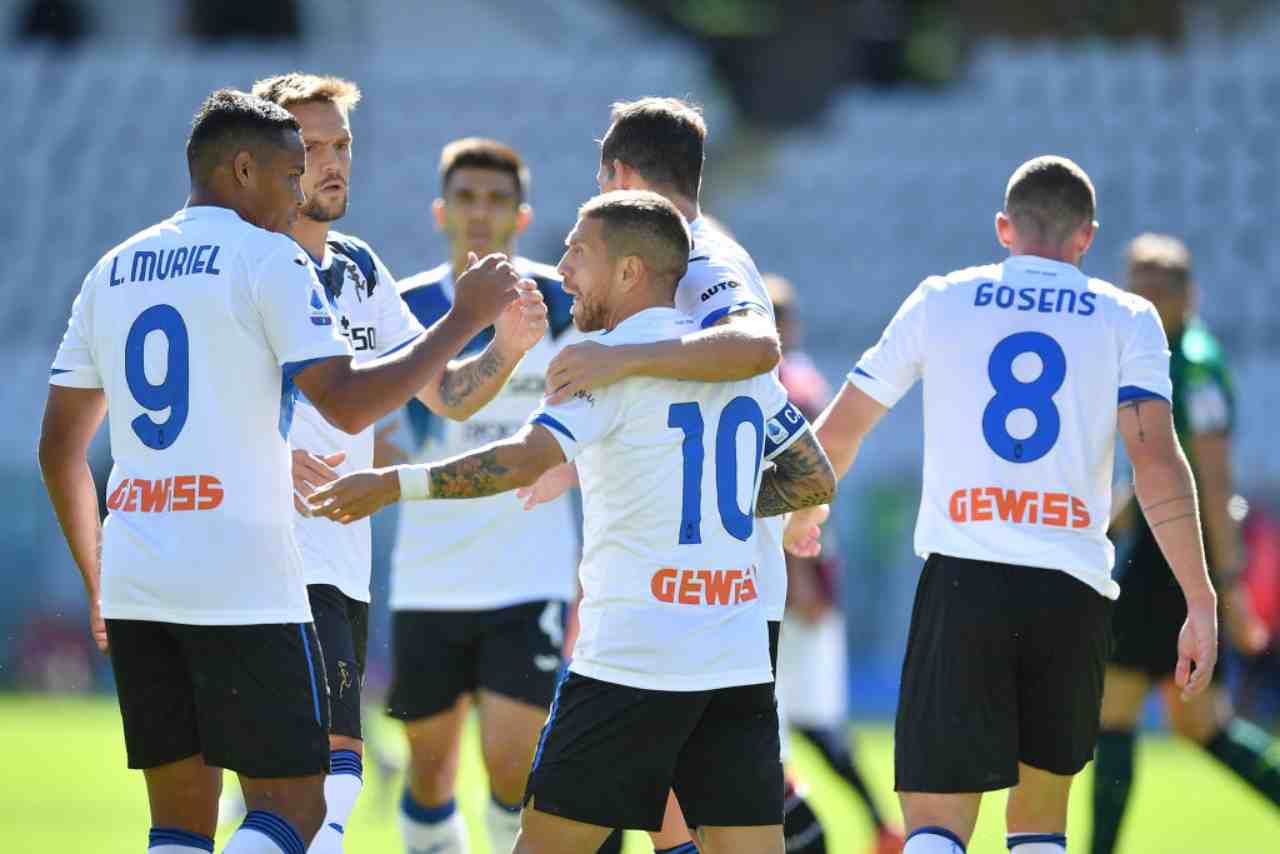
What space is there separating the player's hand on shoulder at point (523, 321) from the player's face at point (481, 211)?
1933 millimetres

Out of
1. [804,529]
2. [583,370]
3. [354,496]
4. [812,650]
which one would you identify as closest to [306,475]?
[354,496]

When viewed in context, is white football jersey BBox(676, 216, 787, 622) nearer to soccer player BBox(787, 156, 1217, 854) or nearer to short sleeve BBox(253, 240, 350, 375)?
soccer player BBox(787, 156, 1217, 854)

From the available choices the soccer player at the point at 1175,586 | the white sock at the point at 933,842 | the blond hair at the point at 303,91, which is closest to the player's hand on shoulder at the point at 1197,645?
the white sock at the point at 933,842

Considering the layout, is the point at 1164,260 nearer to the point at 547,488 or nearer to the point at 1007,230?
the point at 1007,230

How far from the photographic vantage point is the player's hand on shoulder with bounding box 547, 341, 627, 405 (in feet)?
15.3

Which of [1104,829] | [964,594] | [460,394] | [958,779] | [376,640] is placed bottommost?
[376,640]

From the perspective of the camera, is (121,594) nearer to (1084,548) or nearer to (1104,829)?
(1084,548)

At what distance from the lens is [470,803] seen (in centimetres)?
1168

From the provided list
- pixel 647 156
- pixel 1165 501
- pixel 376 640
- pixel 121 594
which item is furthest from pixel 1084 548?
pixel 376 640

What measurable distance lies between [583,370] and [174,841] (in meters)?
1.59

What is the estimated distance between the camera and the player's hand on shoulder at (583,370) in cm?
465

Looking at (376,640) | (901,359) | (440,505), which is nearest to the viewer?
(901,359)

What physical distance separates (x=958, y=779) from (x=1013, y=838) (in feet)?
1.17

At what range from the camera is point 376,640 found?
19.6 meters
